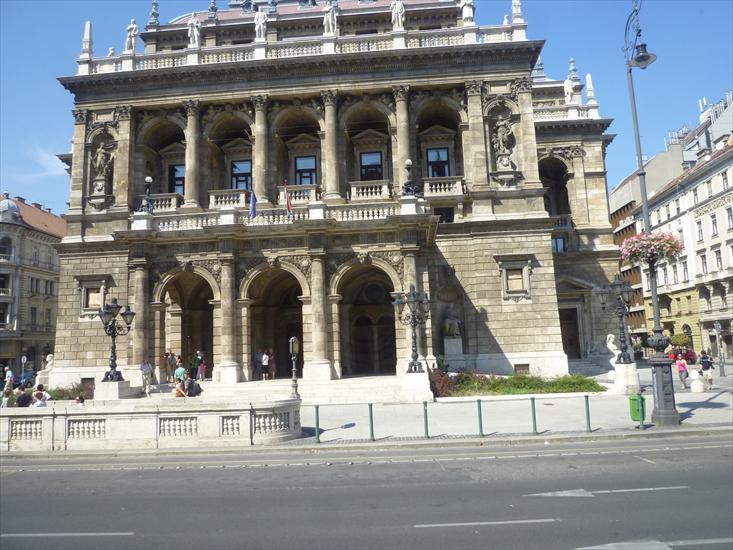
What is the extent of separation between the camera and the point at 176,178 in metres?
35.8

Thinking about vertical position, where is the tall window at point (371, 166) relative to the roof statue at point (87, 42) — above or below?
below

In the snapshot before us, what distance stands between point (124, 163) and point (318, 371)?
58.6 ft

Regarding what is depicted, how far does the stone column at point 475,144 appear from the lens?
104 ft

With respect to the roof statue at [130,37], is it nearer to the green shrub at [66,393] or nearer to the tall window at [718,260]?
the green shrub at [66,393]

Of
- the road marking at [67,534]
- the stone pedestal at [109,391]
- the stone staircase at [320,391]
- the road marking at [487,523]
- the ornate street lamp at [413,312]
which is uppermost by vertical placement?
the ornate street lamp at [413,312]

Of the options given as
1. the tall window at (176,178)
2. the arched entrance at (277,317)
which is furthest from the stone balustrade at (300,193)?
the tall window at (176,178)

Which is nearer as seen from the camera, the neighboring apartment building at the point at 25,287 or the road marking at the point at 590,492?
the road marking at the point at 590,492

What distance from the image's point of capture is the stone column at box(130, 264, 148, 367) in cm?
2875

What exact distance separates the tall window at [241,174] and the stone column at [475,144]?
13.6 metres

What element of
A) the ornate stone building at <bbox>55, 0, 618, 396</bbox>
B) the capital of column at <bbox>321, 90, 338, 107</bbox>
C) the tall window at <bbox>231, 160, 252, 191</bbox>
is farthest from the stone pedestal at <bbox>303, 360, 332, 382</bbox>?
the capital of column at <bbox>321, 90, 338, 107</bbox>

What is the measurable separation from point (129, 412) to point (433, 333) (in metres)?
18.8

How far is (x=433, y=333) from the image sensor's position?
3023cm

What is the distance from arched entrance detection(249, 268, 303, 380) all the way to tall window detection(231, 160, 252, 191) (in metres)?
7.18

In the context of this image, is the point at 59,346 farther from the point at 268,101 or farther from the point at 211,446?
the point at 211,446
